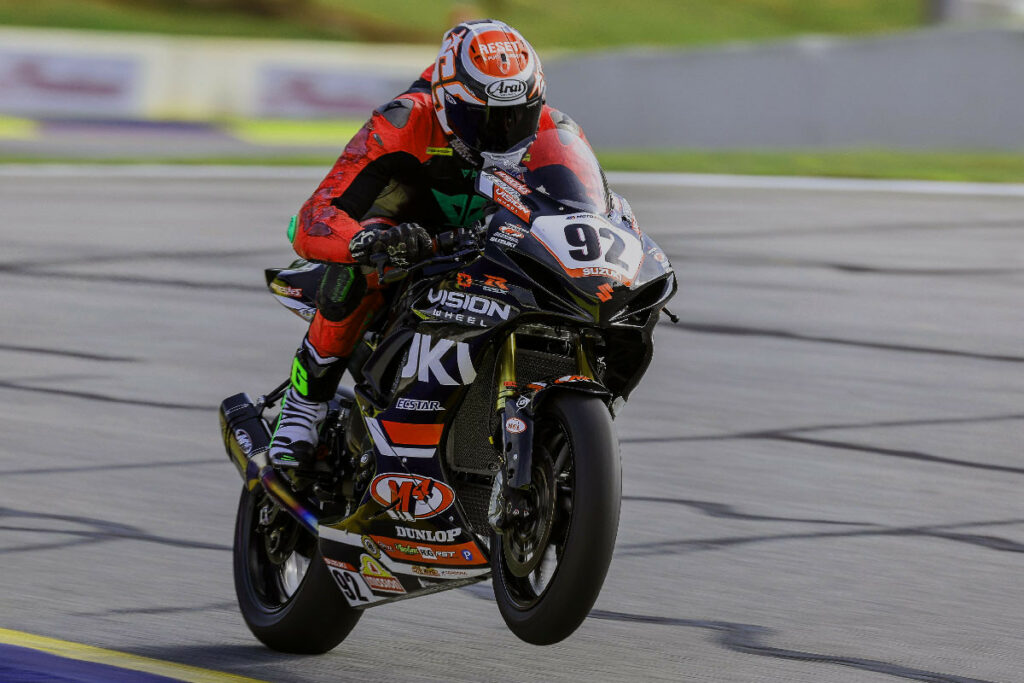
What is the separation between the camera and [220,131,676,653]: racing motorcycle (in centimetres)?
398

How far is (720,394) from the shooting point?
828 cm

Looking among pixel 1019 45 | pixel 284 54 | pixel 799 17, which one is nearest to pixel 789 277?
pixel 1019 45

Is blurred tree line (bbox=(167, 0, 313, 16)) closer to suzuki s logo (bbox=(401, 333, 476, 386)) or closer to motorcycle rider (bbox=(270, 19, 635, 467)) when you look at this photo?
motorcycle rider (bbox=(270, 19, 635, 467))

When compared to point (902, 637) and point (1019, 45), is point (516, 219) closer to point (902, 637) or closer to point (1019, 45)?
point (902, 637)

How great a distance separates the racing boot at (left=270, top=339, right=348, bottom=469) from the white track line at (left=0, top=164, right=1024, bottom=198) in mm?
11619

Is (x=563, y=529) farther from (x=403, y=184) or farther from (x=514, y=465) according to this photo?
(x=403, y=184)

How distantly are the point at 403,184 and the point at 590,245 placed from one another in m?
0.86

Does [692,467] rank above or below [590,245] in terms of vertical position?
below

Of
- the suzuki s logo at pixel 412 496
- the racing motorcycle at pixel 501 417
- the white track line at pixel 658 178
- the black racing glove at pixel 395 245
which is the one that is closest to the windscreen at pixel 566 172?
the racing motorcycle at pixel 501 417

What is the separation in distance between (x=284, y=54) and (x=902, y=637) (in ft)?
90.8

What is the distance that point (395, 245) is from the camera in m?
4.30

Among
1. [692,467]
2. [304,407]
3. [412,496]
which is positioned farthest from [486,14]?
[412,496]

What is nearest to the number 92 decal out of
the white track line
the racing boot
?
the racing boot

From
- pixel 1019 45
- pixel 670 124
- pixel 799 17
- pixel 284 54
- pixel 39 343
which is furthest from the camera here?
pixel 799 17
